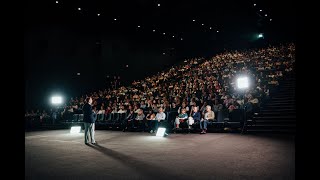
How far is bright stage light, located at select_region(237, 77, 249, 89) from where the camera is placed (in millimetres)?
16094

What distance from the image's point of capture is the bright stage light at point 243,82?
634 inches

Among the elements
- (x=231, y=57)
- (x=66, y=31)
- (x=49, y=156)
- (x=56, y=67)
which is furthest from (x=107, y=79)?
(x=49, y=156)

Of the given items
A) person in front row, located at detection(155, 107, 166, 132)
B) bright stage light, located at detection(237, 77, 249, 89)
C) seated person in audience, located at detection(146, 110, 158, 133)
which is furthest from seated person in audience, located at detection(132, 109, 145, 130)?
bright stage light, located at detection(237, 77, 249, 89)

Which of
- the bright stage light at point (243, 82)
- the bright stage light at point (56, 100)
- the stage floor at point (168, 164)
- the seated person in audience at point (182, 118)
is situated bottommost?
the stage floor at point (168, 164)

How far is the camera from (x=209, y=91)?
15.9m

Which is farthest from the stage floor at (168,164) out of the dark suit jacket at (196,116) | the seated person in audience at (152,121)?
the seated person in audience at (152,121)

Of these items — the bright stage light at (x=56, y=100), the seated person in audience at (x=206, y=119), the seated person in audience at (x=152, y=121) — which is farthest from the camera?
the bright stage light at (x=56, y=100)

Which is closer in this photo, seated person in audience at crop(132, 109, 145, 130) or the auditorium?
the auditorium

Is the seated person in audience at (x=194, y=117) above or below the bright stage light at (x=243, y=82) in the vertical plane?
below

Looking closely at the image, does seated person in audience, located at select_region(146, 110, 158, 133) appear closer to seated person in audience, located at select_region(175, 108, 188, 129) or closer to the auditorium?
the auditorium

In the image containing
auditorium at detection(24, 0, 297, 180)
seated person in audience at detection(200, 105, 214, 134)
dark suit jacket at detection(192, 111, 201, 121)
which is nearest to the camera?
auditorium at detection(24, 0, 297, 180)

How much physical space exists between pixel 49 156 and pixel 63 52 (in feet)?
57.9

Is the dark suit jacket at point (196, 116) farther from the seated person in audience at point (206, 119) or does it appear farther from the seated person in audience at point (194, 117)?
the seated person in audience at point (206, 119)

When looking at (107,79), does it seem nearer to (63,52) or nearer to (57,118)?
(63,52)
